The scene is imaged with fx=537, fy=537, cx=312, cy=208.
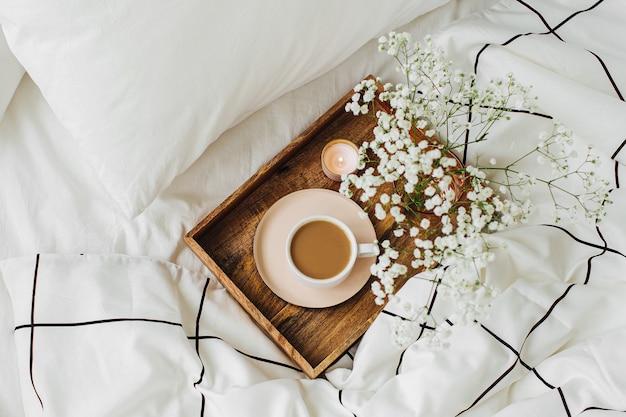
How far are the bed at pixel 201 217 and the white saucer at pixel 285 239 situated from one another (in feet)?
0.23

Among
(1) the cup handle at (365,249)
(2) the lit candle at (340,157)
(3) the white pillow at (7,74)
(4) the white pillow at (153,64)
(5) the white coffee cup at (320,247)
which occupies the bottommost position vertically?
(1) the cup handle at (365,249)

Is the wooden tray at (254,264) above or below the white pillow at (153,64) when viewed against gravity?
below

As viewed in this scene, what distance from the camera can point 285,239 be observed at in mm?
791

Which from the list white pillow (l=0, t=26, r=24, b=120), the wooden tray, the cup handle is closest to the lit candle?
the wooden tray

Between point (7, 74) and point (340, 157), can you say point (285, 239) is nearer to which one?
point (340, 157)

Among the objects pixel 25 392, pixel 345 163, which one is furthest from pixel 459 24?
pixel 25 392

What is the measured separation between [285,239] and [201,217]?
13cm

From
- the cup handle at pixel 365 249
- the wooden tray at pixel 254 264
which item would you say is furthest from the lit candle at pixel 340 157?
the cup handle at pixel 365 249

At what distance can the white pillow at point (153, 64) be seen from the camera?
633mm

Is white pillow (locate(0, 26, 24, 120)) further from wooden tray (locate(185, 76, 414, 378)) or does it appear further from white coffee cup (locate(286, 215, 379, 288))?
white coffee cup (locate(286, 215, 379, 288))

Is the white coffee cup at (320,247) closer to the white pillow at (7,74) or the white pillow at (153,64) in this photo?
the white pillow at (153,64)

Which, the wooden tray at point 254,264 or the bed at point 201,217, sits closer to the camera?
the bed at point 201,217

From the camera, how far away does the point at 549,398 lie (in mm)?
648

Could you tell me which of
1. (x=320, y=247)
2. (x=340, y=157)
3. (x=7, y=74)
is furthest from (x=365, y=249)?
(x=7, y=74)
